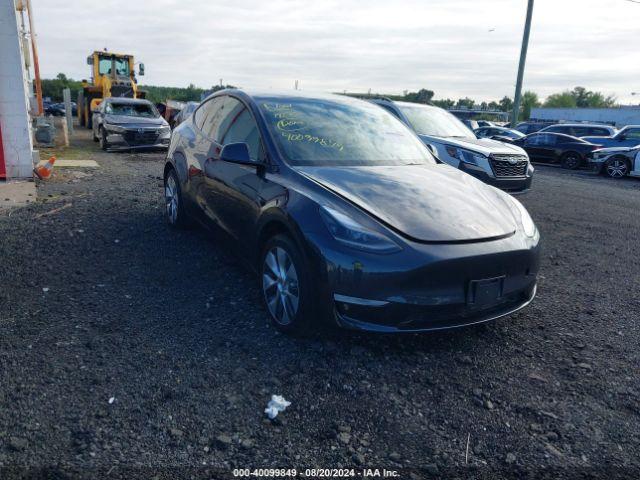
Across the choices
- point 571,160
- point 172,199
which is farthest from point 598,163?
point 172,199

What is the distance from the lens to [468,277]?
116 inches

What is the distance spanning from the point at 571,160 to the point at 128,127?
14937 millimetres

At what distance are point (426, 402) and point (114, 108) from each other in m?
15.1

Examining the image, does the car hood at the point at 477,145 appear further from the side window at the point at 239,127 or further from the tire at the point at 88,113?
the tire at the point at 88,113

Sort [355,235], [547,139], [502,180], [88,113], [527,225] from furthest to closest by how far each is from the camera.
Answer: [88,113] → [547,139] → [502,180] → [527,225] → [355,235]

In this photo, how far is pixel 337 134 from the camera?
422 cm

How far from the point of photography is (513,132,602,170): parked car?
17266 mm

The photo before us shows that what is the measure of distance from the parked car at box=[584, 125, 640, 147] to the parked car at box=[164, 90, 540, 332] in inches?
649

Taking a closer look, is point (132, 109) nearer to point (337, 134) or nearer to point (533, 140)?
point (337, 134)

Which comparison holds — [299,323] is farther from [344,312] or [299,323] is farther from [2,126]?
[2,126]

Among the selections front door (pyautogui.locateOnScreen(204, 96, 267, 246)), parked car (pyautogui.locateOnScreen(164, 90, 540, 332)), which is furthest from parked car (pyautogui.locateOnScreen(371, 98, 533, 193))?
front door (pyautogui.locateOnScreen(204, 96, 267, 246))

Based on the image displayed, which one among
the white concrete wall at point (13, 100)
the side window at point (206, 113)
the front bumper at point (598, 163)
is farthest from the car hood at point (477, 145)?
the front bumper at point (598, 163)

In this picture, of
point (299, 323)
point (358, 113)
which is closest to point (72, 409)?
point (299, 323)

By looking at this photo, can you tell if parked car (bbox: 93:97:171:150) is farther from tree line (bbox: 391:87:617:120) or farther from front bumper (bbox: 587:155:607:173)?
tree line (bbox: 391:87:617:120)
